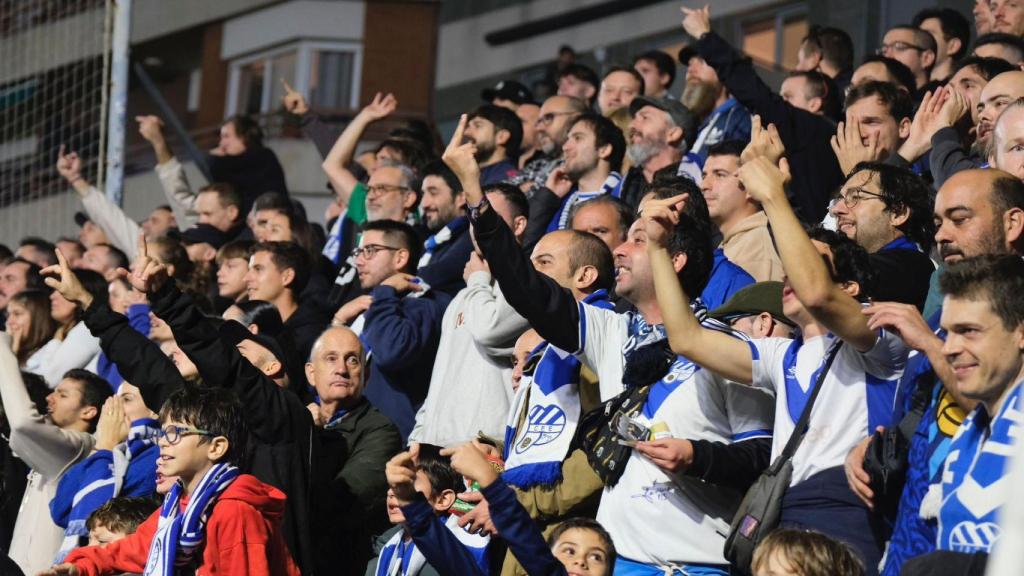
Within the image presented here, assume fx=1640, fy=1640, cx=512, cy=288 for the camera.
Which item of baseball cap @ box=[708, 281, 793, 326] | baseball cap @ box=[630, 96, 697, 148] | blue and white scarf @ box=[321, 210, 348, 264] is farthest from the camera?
blue and white scarf @ box=[321, 210, 348, 264]

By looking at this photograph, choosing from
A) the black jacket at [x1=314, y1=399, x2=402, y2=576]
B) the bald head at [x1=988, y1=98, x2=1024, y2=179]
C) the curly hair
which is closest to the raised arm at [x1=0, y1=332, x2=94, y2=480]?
the black jacket at [x1=314, y1=399, x2=402, y2=576]

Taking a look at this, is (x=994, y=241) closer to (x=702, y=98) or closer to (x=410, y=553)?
(x=410, y=553)

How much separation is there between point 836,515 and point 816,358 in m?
0.54

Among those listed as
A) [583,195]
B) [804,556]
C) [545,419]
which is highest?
[583,195]

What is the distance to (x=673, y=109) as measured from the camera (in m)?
9.55

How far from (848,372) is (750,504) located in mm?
514

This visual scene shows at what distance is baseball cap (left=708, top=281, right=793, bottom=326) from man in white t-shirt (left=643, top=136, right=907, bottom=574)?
6.3 inches

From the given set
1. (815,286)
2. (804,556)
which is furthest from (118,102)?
(804,556)

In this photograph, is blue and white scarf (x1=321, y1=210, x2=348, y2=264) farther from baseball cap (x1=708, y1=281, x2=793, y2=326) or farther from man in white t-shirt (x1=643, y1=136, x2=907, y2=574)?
man in white t-shirt (x1=643, y1=136, x2=907, y2=574)

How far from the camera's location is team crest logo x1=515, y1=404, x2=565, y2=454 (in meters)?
6.26

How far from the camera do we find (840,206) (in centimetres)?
613

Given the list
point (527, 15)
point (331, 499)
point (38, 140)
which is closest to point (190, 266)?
point (331, 499)

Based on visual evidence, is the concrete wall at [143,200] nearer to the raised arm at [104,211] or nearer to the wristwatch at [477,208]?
the raised arm at [104,211]

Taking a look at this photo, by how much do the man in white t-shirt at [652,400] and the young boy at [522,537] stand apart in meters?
0.07
